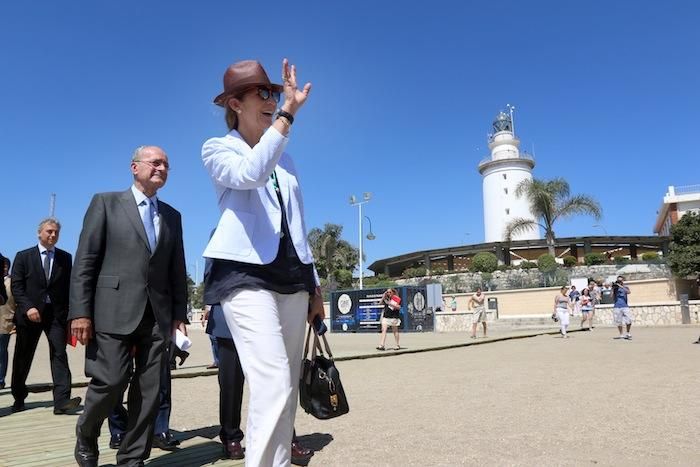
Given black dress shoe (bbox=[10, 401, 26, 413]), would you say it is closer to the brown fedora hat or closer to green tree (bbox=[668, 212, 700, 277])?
the brown fedora hat

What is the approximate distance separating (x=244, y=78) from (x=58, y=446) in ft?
10.6

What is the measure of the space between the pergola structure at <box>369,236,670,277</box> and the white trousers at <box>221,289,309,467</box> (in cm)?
4817

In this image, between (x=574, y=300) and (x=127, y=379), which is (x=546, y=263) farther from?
(x=127, y=379)

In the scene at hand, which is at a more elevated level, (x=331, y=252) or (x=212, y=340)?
(x=331, y=252)

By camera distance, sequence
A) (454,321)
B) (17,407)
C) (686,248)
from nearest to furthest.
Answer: (17,407)
(454,321)
(686,248)

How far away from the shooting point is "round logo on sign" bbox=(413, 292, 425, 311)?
25.1m

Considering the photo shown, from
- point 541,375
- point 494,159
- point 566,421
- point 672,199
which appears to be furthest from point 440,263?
point 566,421

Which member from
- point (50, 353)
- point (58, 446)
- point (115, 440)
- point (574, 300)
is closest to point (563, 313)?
point (574, 300)

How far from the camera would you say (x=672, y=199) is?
60281mm

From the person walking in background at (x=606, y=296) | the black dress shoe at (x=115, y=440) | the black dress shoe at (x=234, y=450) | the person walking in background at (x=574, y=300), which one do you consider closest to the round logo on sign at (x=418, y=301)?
the person walking in background at (x=574, y=300)

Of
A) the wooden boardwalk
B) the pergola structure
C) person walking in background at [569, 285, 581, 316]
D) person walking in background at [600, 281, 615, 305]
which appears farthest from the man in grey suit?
the pergola structure

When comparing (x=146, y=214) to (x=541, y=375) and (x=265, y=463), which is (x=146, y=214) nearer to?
(x=265, y=463)

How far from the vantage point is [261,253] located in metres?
2.22

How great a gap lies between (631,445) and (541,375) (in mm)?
4245
